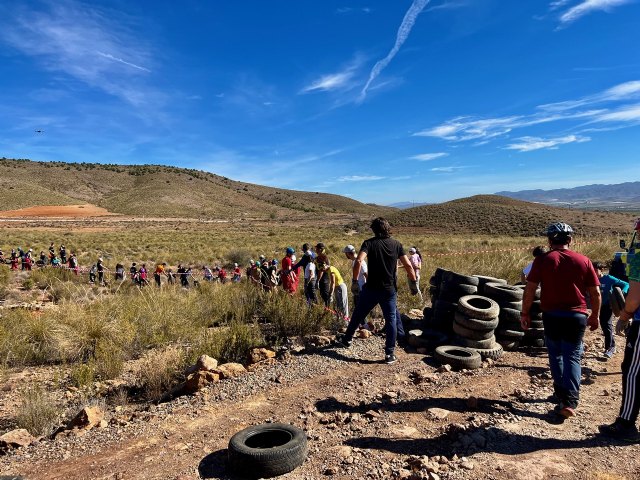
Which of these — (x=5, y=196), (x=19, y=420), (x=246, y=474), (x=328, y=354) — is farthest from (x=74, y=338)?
(x=5, y=196)

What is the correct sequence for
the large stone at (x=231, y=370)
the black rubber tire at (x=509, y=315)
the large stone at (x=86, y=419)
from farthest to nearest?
the black rubber tire at (x=509, y=315) → the large stone at (x=231, y=370) → the large stone at (x=86, y=419)

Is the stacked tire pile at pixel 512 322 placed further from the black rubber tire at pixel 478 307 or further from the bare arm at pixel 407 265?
the bare arm at pixel 407 265

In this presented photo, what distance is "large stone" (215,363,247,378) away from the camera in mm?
5582

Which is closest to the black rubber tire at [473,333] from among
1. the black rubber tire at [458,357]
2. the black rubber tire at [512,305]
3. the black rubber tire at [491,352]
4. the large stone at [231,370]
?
the black rubber tire at [491,352]

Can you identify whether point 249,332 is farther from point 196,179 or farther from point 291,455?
point 196,179

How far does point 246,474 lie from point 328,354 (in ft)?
8.78

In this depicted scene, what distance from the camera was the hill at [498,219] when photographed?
5281 centimetres

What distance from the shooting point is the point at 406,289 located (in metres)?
11.5

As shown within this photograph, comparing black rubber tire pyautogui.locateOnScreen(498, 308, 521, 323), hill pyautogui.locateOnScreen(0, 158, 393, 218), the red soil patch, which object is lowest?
black rubber tire pyautogui.locateOnScreen(498, 308, 521, 323)

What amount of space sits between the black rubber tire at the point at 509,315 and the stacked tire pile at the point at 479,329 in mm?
431

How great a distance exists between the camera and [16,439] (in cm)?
438

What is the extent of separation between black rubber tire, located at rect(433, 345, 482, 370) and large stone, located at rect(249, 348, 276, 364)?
2.38 m

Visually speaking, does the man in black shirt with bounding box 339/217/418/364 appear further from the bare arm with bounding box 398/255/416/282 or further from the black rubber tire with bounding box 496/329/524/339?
the black rubber tire with bounding box 496/329/524/339

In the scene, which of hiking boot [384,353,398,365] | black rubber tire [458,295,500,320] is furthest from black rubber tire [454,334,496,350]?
hiking boot [384,353,398,365]
